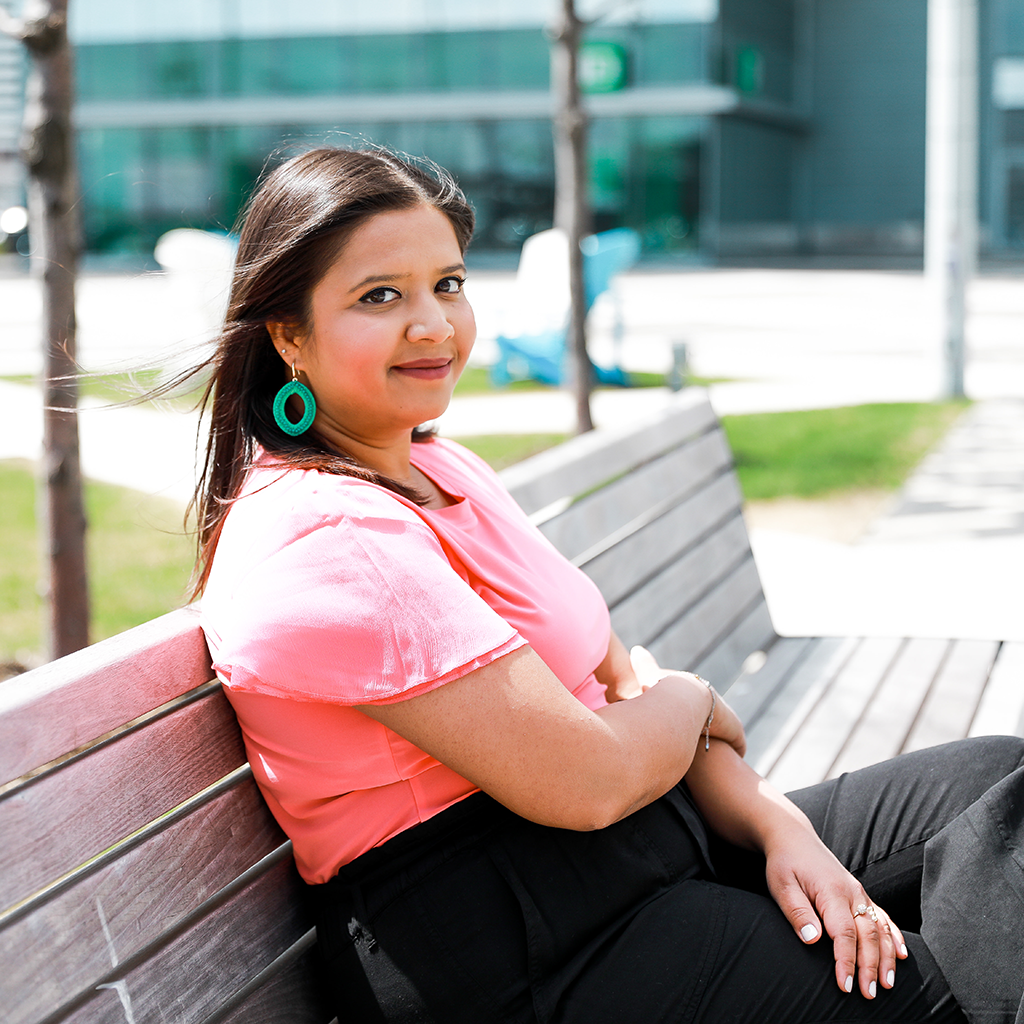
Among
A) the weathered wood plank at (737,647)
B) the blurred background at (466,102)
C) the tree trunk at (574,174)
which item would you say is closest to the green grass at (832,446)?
the tree trunk at (574,174)

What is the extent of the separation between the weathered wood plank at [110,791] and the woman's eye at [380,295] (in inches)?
22.5

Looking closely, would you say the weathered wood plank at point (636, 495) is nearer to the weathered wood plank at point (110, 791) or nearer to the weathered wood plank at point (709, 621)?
the weathered wood plank at point (709, 621)

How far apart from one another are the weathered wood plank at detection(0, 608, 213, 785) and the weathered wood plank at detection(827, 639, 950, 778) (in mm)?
1500

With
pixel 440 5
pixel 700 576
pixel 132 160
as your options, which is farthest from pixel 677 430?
pixel 132 160

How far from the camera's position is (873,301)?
19578 mm

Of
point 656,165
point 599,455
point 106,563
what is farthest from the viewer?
point 656,165

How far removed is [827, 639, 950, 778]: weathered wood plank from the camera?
284 centimetres

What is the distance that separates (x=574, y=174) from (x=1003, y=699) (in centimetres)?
496

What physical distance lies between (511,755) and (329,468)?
0.46m

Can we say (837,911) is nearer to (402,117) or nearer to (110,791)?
(110,791)

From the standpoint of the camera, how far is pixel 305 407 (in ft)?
6.01

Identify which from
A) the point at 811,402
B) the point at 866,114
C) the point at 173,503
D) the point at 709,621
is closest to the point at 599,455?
the point at 709,621

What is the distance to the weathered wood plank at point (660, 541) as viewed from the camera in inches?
113

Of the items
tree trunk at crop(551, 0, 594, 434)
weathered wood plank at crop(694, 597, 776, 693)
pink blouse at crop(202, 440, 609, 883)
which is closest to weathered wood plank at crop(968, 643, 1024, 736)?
weathered wood plank at crop(694, 597, 776, 693)
